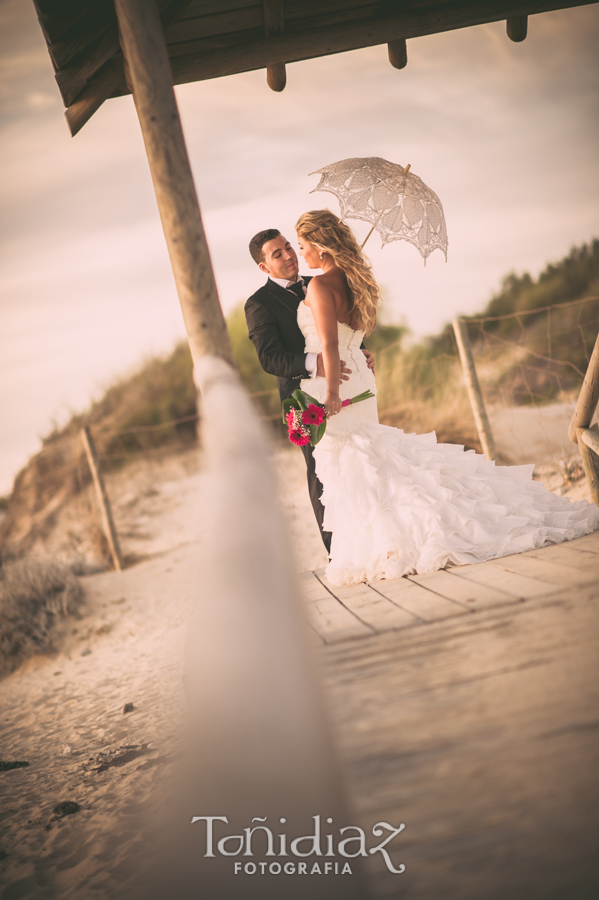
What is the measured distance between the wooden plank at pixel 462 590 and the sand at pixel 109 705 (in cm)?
62

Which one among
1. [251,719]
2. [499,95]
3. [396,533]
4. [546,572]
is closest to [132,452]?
[396,533]

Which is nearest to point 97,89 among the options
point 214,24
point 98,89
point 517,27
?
point 98,89

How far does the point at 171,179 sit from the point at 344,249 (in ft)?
3.30

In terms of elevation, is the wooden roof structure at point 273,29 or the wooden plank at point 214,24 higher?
the wooden plank at point 214,24

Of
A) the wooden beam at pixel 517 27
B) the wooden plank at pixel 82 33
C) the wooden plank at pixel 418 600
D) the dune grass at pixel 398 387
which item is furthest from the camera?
the dune grass at pixel 398 387

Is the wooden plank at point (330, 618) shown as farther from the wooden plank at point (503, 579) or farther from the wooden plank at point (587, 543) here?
the wooden plank at point (587, 543)

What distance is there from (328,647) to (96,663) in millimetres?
4028

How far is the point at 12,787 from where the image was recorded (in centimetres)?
295

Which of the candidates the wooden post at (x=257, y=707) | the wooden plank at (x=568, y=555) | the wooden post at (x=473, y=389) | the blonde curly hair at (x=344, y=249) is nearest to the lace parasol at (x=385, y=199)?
the blonde curly hair at (x=344, y=249)

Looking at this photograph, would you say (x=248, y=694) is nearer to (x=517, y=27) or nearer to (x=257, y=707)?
(x=257, y=707)

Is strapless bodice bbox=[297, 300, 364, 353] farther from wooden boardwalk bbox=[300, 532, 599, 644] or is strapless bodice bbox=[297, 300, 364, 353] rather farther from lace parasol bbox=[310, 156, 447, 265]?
wooden boardwalk bbox=[300, 532, 599, 644]

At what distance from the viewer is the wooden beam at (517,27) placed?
3252 millimetres

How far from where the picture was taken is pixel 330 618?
2.21 metres

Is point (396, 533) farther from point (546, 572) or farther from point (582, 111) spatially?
point (582, 111)
